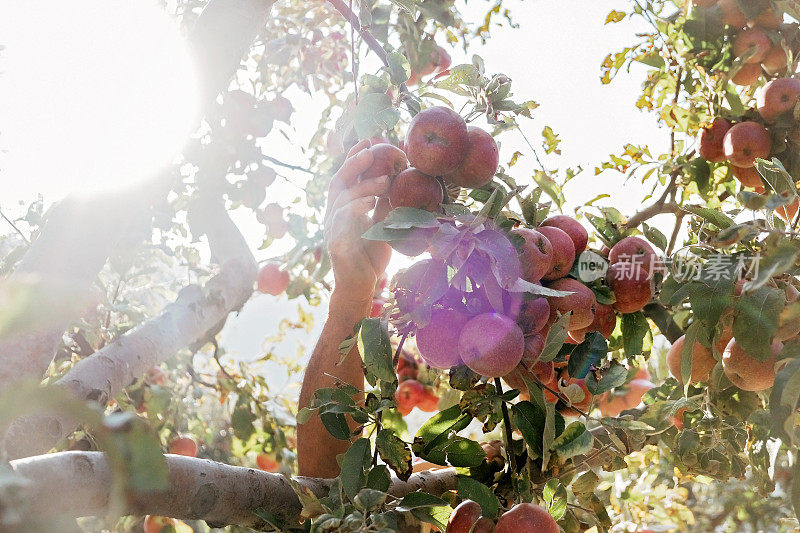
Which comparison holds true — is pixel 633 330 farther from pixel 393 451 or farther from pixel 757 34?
pixel 757 34

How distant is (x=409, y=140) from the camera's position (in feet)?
2.63

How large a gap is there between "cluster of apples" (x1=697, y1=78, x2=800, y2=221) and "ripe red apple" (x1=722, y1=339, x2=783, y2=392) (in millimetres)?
410

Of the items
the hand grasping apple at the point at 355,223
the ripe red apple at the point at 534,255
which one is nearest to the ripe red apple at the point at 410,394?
the hand grasping apple at the point at 355,223

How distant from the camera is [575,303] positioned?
0.79m

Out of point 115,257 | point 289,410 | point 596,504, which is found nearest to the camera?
point 596,504

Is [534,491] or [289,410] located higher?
[534,491]

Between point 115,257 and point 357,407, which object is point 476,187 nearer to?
point 357,407

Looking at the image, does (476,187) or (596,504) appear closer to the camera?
(476,187)

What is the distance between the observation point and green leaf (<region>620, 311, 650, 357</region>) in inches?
37.5

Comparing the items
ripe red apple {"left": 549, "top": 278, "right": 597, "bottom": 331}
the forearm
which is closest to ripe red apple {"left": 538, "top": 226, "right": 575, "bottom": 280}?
ripe red apple {"left": 549, "top": 278, "right": 597, "bottom": 331}

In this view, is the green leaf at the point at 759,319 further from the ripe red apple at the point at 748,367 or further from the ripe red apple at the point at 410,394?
the ripe red apple at the point at 410,394

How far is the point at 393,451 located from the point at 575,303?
277 mm

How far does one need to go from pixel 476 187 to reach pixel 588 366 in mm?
259

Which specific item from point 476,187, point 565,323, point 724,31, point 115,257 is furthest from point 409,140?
point 115,257
